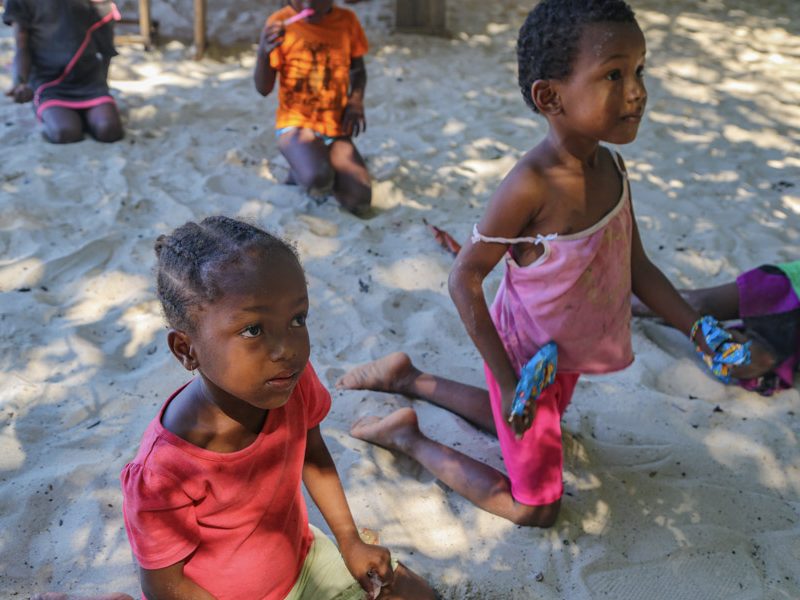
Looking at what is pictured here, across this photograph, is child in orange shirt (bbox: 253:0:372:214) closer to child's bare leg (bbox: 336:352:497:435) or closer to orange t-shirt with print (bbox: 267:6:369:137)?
orange t-shirt with print (bbox: 267:6:369:137)

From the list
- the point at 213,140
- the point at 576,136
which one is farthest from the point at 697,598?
the point at 213,140

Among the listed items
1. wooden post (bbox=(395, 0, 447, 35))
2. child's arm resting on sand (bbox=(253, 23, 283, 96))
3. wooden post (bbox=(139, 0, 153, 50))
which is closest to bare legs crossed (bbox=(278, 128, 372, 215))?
child's arm resting on sand (bbox=(253, 23, 283, 96))

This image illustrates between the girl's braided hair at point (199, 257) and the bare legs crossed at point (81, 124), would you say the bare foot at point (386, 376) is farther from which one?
the bare legs crossed at point (81, 124)

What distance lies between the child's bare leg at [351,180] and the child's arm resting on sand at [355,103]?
138mm

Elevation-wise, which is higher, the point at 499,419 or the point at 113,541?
the point at 499,419

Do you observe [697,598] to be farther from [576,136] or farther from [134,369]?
[134,369]

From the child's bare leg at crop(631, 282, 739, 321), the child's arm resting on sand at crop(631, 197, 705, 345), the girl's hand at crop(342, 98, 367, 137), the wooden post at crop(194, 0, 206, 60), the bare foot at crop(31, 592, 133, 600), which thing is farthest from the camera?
the wooden post at crop(194, 0, 206, 60)

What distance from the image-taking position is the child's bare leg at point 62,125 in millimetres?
4531

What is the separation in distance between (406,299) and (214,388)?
5.99ft

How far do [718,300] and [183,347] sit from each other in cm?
245

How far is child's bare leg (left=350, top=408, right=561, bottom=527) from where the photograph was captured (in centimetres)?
228

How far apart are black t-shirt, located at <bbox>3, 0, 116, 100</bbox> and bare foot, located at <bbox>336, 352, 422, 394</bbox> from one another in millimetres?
3045

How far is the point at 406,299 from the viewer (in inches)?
131

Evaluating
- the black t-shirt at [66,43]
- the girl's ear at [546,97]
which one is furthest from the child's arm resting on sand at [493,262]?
the black t-shirt at [66,43]
